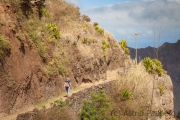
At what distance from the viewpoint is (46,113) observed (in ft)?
36.6

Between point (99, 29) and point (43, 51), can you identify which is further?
point (99, 29)

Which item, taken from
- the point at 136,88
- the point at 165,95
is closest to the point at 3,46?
the point at 136,88

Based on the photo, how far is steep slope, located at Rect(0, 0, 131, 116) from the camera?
12164 mm

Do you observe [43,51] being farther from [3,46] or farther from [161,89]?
[161,89]

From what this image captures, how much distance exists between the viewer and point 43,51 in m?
15.3

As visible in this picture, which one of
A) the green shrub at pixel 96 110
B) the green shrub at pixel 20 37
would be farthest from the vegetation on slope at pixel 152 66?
the green shrub at pixel 20 37

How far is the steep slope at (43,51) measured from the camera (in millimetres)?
12164

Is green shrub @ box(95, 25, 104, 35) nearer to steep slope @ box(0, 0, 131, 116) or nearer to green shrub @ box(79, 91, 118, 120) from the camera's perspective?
steep slope @ box(0, 0, 131, 116)

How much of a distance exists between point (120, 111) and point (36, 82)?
5625 millimetres

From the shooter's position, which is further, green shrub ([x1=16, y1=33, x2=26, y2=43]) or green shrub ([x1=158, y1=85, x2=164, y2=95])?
green shrub ([x1=158, y1=85, x2=164, y2=95])

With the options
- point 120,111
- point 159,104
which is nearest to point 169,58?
point 159,104

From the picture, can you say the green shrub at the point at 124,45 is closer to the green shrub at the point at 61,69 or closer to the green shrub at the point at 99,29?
the green shrub at the point at 99,29

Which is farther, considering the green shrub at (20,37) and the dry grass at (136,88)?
the dry grass at (136,88)

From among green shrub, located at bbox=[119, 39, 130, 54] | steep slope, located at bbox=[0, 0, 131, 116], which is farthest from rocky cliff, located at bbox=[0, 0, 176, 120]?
green shrub, located at bbox=[119, 39, 130, 54]
